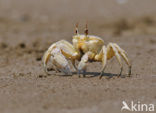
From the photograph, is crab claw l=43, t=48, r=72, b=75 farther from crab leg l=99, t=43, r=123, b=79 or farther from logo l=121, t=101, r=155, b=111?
logo l=121, t=101, r=155, b=111

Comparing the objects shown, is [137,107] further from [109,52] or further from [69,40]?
[69,40]

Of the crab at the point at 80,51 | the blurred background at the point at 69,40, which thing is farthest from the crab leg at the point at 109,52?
the blurred background at the point at 69,40

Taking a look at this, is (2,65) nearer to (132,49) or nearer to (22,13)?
(132,49)

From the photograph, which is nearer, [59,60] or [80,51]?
[59,60]

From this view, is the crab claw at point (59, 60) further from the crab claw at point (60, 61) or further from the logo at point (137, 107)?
the logo at point (137, 107)

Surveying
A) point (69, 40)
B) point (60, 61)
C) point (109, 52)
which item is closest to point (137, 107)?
point (109, 52)

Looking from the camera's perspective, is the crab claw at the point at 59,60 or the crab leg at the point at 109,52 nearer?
the crab leg at the point at 109,52

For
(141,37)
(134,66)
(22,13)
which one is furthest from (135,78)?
(22,13)

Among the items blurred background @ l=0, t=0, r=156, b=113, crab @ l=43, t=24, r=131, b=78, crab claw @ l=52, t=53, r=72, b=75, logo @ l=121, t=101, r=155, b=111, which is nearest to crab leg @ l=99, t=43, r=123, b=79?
A: crab @ l=43, t=24, r=131, b=78

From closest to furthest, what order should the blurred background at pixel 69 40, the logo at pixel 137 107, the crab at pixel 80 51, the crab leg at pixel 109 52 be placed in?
1. the logo at pixel 137 107
2. the blurred background at pixel 69 40
3. the crab leg at pixel 109 52
4. the crab at pixel 80 51

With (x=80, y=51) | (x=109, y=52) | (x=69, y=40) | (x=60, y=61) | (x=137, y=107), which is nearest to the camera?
(x=137, y=107)

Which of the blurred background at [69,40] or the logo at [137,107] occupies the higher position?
the blurred background at [69,40]
